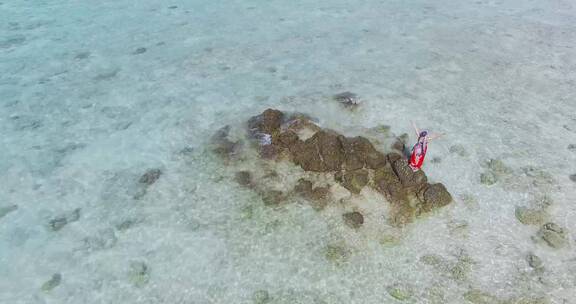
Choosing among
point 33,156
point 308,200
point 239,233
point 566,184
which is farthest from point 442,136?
point 33,156

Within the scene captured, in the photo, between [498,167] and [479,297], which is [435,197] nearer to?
[498,167]

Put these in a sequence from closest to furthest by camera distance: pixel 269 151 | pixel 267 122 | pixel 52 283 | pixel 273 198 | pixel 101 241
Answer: pixel 52 283, pixel 101 241, pixel 273 198, pixel 269 151, pixel 267 122

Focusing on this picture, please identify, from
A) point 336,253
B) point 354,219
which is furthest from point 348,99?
point 336,253

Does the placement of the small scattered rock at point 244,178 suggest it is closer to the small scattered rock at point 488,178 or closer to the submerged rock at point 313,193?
the submerged rock at point 313,193

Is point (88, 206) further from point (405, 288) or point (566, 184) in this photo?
point (566, 184)

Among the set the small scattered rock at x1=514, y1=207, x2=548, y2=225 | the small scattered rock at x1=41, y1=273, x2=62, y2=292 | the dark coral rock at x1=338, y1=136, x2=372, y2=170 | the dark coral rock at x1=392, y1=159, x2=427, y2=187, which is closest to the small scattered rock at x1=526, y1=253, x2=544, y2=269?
the small scattered rock at x1=514, y1=207, x2=548, y2=225
